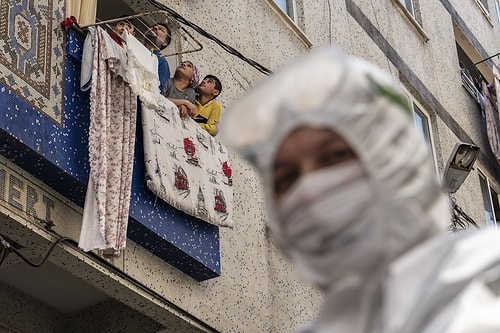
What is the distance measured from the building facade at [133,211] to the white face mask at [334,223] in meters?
5.39

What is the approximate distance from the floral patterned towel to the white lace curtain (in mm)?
791

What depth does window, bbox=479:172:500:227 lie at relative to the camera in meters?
16.5

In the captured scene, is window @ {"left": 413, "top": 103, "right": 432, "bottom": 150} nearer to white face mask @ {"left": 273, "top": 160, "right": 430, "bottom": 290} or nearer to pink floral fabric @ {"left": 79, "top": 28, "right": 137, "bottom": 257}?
pink floral fabric @ {"left": 79, "top": 28, "right": 137, "bottom": 257}

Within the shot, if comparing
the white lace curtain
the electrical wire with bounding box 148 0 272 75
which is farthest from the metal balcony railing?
the white lace curtain

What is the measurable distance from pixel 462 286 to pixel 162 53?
7770 millimetres

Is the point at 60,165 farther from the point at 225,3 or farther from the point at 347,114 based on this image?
the point at 347,114

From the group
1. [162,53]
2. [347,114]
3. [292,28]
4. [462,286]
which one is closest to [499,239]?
[462,286]

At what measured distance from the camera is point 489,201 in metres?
16.7

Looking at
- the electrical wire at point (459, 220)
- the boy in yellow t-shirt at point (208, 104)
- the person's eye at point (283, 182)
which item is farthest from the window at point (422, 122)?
the person's eye at point (283, 182)

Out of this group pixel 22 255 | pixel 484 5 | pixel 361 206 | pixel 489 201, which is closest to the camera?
pixel 361 206

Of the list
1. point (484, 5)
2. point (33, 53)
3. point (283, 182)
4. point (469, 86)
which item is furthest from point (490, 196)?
point (283, 182)

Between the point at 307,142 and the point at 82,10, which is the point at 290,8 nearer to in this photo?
the point at 82,10

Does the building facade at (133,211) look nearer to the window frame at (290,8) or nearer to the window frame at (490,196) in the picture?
the window frame at (290,8)

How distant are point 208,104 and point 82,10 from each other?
4.20ft
